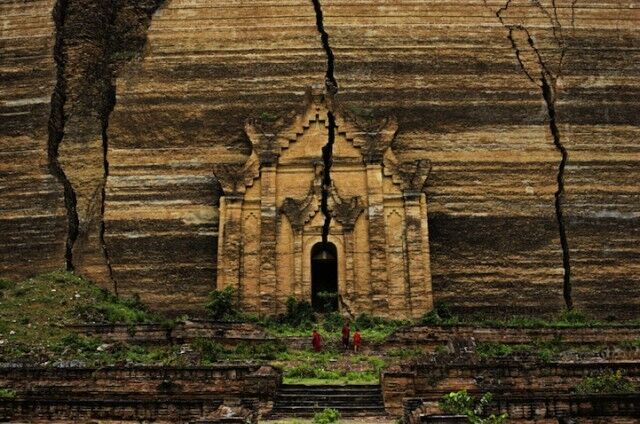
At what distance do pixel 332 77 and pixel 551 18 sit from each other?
7302mm

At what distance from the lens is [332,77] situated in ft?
80.2

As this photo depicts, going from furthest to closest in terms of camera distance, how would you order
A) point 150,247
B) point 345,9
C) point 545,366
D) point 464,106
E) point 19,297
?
1. point 345,9
2. point 464,106
3. point 150,247
4. point 19,297
5. point 545,366

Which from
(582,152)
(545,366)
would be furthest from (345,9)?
(545,366)

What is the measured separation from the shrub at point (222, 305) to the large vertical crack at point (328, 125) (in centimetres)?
287

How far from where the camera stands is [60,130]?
24.4 metres

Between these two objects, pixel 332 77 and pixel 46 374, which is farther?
pixel 332 77

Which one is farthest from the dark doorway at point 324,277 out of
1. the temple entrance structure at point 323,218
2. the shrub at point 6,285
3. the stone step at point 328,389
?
the shrub at point 6,285

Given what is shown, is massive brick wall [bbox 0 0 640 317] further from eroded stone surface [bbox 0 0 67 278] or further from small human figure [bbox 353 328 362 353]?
small human figure [bbox 353 328 362 353]

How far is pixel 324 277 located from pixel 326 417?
34.0 ft

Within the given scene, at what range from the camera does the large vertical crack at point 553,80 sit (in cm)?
2228

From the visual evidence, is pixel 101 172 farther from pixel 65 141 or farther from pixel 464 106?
pixel 464 106

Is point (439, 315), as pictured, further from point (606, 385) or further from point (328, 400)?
point (606, 385)

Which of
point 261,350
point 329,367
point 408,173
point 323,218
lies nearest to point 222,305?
point 261,350

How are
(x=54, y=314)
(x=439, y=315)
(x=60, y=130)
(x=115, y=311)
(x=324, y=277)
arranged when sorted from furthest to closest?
(x=60, y=130) → (x=324, y=277) → (x=439, y=315) → (x=115, y=311) → (x=54, y=314)
